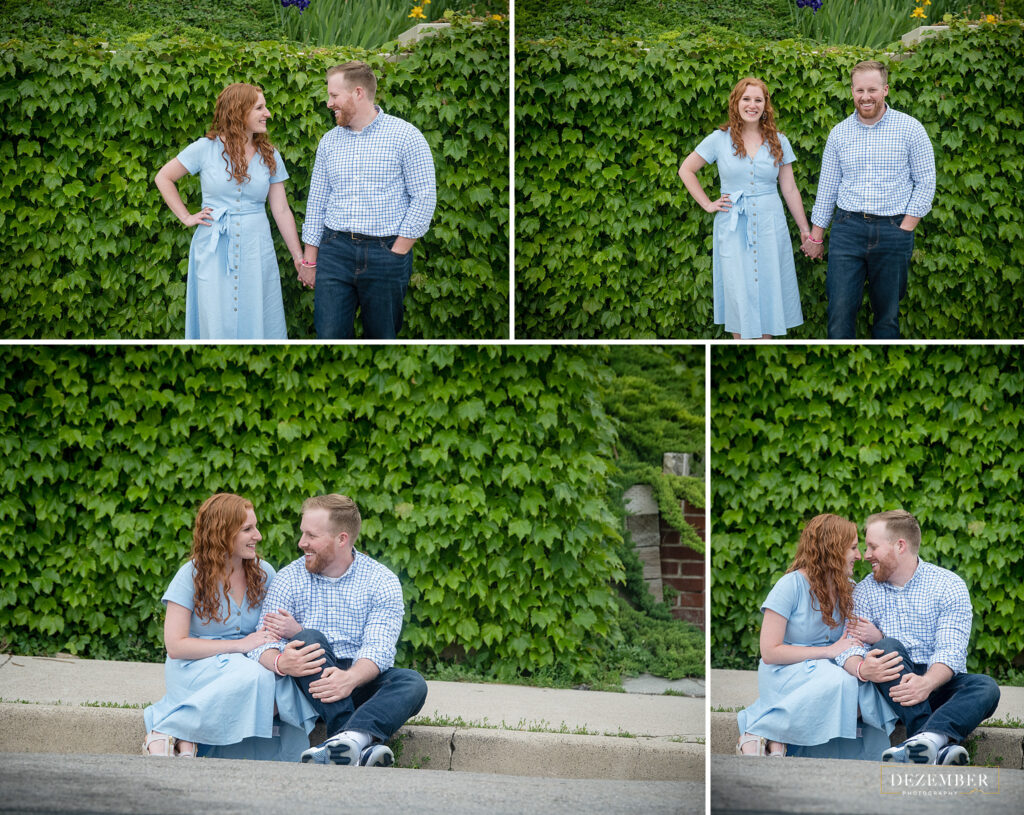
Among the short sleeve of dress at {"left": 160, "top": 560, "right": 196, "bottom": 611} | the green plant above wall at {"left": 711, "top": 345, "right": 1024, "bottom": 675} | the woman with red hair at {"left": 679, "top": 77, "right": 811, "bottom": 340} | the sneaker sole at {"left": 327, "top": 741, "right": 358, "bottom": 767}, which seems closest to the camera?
the sneaker sole at {"left": 327, "top": 741, "right": 358, "bottom": 767}

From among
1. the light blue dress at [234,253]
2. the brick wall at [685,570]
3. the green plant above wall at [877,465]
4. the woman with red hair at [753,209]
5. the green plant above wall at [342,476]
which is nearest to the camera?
the green plant above wall at [877,465]

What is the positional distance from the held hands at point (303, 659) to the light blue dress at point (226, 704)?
10 cm

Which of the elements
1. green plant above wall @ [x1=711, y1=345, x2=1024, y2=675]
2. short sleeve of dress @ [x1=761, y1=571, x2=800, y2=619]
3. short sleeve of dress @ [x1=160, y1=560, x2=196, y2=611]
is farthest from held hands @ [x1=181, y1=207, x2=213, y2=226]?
short sleeve of dress @ [x1=761, y1=571, x2=800, y2=619]

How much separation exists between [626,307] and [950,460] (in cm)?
156

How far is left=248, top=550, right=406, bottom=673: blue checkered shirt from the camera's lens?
3.85 metres

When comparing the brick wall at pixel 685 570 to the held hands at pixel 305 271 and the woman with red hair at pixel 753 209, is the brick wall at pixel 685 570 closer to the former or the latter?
the woman with red hair at pixel 753 209

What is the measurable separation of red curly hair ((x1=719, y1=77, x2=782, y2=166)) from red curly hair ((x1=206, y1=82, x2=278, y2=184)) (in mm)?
2066

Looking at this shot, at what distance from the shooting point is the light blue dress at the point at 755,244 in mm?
4676

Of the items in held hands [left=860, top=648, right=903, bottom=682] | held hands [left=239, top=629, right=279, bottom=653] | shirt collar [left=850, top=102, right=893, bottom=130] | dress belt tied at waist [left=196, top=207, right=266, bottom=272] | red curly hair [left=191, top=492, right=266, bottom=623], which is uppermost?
shirt collar [left=850, top=102, right=893, bottom=130]

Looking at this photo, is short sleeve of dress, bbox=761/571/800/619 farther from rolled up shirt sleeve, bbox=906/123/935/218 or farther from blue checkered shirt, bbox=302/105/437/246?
blue checkered shirt, bbox=302/105/437/246

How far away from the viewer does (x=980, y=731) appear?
13.2ft

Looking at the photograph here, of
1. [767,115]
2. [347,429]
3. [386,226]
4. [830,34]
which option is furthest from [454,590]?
[830,34]

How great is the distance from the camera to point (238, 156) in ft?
15.0

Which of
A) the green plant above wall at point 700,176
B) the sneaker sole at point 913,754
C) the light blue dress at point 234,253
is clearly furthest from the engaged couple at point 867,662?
the light blue dress at point 234,253
